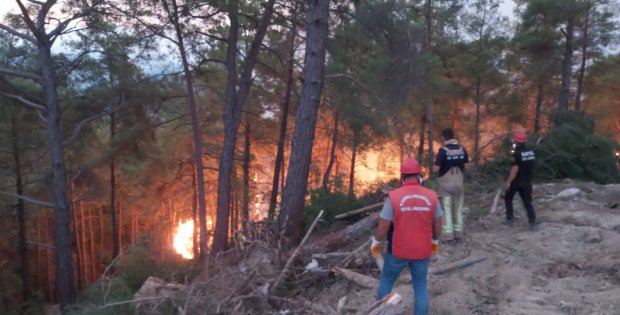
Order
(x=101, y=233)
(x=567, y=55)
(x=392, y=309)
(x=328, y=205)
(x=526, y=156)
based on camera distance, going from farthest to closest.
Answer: (x=101, y=233), (x=567, y=55), (x=328, y=205), (x=526, y=156), (x=392, y=309)

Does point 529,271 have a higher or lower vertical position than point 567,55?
lower

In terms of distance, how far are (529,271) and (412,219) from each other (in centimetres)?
261

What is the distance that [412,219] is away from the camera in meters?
4.41

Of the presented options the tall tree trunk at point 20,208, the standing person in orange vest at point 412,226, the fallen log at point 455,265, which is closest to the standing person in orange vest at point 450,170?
the fallen log at point 455,265

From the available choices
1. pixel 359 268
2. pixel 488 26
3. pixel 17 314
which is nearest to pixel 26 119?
pixel 17 314

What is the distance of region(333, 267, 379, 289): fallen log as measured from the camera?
20.0 ft

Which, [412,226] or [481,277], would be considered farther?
[481,277]

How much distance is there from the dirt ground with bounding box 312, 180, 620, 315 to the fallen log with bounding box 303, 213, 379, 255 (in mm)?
245

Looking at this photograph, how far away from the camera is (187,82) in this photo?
47.5ft

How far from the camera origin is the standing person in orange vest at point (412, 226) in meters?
4.41

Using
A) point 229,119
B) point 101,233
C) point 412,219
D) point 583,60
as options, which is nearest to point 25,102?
point 229,119

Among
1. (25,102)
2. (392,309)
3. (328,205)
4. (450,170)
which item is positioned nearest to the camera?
(392,309)

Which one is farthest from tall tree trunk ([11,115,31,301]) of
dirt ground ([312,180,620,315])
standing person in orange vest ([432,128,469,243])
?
standing person in orange vest ([432,128,469,243])

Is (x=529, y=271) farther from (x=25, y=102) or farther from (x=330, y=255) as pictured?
(x=25, y=102)
